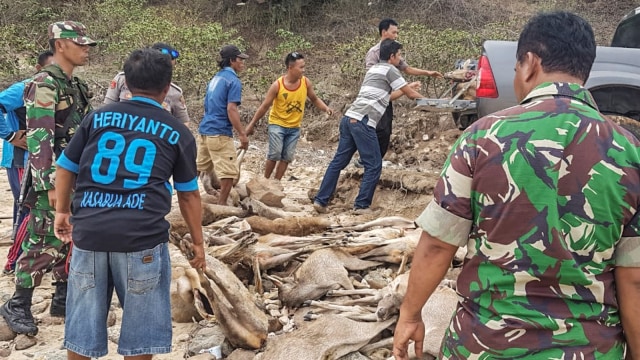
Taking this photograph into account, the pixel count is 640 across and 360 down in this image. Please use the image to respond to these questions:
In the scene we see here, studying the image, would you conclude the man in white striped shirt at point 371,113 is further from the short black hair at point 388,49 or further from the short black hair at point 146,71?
the short black hair at point 146,71

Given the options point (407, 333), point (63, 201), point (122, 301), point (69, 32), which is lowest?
point (122, 301)

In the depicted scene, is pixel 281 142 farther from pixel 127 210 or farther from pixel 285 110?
pixel 127 210


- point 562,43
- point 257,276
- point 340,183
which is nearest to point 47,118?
point 257,276

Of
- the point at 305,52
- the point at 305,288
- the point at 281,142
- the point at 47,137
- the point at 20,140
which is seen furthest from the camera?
the point at 305,52

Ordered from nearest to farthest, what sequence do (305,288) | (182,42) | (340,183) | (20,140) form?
(305,288) → (20,140) → (340,183) → (182,42)

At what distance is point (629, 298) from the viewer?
5.42 ft

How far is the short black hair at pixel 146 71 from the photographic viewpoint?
264 centimetres

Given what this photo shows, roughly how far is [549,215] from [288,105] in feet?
18.6

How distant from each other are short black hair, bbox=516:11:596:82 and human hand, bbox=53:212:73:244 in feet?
7.40

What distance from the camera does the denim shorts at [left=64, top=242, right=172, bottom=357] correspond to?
2.61 metres

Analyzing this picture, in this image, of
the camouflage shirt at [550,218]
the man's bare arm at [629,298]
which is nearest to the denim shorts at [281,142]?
the camouflage shirt at [550,218]

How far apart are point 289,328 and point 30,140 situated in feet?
5.96

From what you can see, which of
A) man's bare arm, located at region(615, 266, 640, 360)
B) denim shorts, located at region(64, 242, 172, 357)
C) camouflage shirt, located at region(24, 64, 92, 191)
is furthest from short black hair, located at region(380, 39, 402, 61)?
man's bare arm, located at region(615, 266, 640, 360)

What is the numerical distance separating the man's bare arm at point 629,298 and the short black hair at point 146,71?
1946mm
